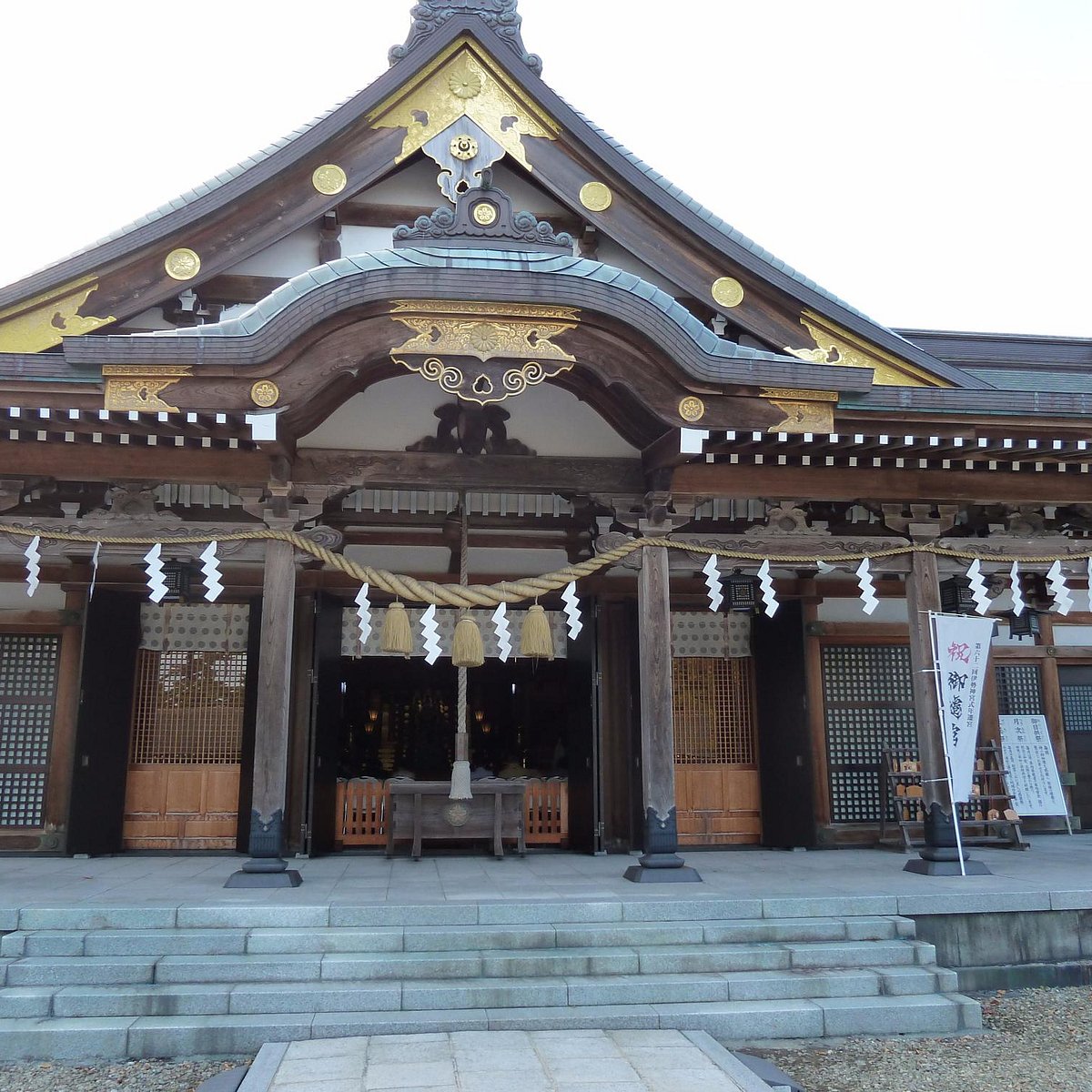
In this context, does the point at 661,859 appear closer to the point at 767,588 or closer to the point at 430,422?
the point at 767,588

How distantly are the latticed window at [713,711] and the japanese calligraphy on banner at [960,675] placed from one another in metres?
2.49

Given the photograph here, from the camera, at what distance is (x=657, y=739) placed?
23.1 feet

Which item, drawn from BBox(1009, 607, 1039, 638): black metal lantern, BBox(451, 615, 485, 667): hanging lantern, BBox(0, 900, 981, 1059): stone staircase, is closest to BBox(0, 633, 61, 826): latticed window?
BBox(0, 900, 981, 1059): stone staircase

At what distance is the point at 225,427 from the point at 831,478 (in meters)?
4.84

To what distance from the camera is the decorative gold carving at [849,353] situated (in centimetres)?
811

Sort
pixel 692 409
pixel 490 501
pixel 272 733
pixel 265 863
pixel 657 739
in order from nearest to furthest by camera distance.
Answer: pixel 265 863
pixel 272 733
pixel 692 409
pixel 657 739
pixel 490 501

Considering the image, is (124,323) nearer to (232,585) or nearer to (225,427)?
(225,427)

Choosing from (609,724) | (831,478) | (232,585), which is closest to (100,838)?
(232,585)

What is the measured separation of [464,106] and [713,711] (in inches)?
247

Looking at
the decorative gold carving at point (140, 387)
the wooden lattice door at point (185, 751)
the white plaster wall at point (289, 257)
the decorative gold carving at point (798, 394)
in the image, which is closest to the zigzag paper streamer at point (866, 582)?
the decorative gold carving at point (798, 394)

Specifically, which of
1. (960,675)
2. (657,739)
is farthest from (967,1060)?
(960,675)

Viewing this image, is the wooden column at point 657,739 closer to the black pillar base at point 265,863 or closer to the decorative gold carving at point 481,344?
the decorative gold carving at point 481,344

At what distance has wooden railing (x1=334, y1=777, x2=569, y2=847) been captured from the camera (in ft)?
30.6

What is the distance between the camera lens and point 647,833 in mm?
6945
